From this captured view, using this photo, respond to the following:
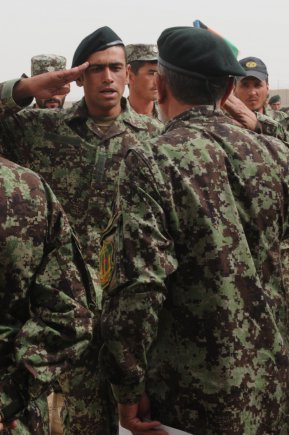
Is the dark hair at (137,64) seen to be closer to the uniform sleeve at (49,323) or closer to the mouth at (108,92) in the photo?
the mouth at (108,92)

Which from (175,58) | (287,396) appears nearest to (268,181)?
(175,58)

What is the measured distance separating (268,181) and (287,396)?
Answer: 30.5 inches

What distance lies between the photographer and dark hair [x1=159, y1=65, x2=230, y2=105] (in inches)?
106

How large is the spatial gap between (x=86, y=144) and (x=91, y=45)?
67 cm

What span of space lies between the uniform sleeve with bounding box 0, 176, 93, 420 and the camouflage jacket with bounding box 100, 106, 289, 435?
212 mm

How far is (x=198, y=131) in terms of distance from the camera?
2.65 metres

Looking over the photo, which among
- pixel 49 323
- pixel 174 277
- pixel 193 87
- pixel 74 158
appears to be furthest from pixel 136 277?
pixel 74 158

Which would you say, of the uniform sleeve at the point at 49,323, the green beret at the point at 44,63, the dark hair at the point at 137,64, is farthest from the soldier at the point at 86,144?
the green beret at the point at 44,63

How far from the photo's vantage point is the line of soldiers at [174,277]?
221 cm

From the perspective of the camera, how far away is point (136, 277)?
2.44 metres

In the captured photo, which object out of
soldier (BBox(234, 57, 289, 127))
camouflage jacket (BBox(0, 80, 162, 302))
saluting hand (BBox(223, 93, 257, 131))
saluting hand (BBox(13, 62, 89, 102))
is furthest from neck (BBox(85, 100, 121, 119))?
soldier (BBox(234, 57, 289, 127))

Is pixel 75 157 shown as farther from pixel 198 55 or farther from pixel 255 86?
pixel 255 86

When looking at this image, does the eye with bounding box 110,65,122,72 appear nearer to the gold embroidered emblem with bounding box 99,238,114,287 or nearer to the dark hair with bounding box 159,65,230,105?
the dark hair with bounding box 159,65,230,105

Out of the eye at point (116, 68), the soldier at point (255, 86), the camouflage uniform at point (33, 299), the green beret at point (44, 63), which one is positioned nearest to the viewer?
the camouflage uniform at point (33, 299)
